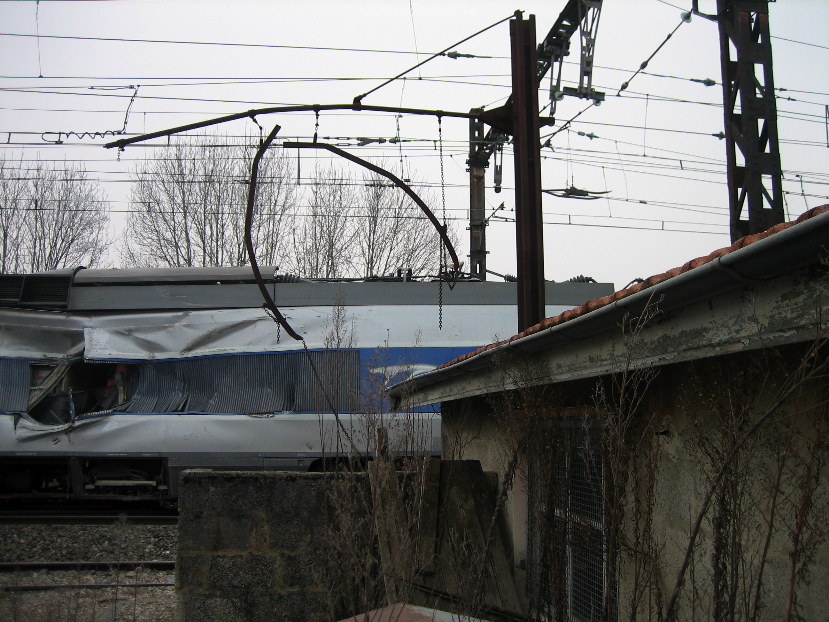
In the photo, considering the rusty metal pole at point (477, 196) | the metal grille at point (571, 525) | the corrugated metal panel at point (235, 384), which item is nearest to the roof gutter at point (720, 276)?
the metal grille at point (571, 525)

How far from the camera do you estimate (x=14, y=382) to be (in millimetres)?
12734

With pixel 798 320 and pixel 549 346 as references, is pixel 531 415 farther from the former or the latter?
pixel 798 320

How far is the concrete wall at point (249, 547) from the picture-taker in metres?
6.31

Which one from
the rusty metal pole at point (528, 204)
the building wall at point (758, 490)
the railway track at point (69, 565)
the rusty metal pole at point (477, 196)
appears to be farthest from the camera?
the rusty metal pole at point (477, 196)

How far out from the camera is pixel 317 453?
12266 mm

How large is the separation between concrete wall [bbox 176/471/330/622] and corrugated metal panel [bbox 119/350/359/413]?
5.96 m

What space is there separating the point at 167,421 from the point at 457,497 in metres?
7.25

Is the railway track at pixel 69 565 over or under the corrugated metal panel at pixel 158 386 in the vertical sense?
under

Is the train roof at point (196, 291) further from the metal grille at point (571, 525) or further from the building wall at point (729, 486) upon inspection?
the building wall at point (729, 486)

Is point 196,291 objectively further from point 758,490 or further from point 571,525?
point 758,490

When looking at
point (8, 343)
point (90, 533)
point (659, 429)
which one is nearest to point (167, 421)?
point (90, 533)

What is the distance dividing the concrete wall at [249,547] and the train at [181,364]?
18.2 ft

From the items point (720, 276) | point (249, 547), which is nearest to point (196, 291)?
point (249, 547)

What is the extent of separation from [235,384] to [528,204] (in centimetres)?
628
